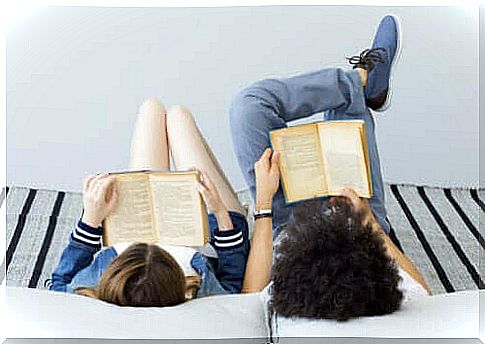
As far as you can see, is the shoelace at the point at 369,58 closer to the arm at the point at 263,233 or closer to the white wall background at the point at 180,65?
the white wall background at the point at 180,65

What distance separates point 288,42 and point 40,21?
0.47 m

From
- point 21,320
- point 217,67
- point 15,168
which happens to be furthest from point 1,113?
point 21,320

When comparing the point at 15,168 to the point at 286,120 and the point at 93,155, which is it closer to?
the point at 93,155

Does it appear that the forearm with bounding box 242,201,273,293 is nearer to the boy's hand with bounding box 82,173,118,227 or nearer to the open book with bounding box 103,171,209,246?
the open book with bounding box 103,171,209,246

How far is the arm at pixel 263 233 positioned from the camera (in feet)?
4.75

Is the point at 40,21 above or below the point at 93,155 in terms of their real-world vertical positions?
above

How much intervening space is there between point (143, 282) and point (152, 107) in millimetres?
552

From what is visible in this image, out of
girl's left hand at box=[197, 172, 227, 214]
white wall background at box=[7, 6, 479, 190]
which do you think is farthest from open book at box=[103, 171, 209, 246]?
white wall background at box=[7, 6, 479, 190]

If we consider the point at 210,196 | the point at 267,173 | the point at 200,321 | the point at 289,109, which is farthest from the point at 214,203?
the point at 200,321

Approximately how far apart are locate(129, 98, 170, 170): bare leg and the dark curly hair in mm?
475

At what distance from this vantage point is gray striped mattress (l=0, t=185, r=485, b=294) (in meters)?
1.72

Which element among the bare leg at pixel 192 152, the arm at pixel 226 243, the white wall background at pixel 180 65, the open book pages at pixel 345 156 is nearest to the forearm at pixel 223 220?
the arm at pixel 226 243

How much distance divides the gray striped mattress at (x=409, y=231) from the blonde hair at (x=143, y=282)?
1.23ft

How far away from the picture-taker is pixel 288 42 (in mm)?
1867
